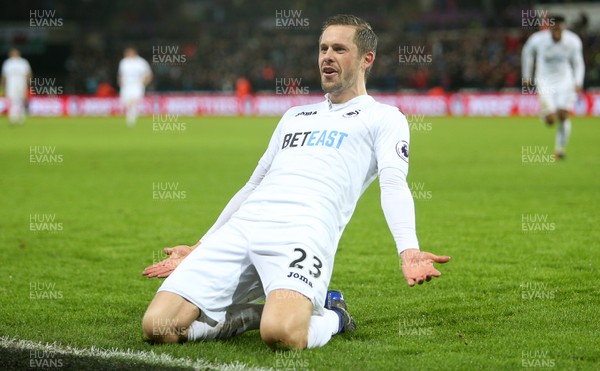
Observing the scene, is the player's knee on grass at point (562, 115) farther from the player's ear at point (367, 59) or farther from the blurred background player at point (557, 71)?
the player's ear at point (367, 59)

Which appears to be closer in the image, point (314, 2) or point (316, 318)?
point (316, 318)

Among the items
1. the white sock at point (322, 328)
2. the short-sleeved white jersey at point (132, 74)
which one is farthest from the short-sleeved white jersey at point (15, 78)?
the white sock at point (322, 328)

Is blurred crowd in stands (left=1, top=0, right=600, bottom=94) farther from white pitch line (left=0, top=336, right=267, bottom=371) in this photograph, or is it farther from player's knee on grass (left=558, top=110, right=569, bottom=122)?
white pitch line (left=0, top=336, right=267, bottom=371)

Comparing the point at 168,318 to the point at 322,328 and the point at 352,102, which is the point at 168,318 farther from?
the point at 352,102

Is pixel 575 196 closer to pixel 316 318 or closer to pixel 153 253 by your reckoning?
pixel 153 253

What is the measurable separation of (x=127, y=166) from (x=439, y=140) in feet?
29.7

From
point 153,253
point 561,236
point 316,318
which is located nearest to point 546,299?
point 316,318

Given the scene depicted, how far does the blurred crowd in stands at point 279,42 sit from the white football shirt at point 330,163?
30789 millimetres

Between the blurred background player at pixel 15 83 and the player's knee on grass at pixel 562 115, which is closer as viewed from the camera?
the player's knee on grass at pixel 562 115

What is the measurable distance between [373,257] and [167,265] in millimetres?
3271

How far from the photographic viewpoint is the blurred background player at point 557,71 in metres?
17.9

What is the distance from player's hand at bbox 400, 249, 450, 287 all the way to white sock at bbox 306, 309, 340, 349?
2.26 ft

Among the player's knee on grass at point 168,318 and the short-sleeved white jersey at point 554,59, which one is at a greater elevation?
the short-sleeved white jersey at point 554,59

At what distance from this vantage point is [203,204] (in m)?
12.5
